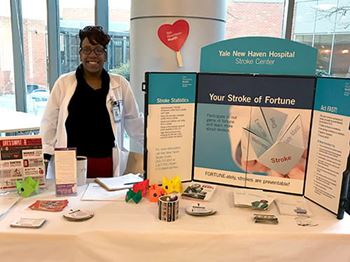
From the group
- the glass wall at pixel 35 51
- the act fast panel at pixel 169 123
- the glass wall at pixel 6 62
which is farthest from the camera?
the glass wall at pixel 6 62

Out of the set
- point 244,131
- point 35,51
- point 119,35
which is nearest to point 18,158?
point 244,131

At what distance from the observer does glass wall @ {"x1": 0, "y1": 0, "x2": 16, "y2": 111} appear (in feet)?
12.7

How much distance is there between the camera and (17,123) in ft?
9.90

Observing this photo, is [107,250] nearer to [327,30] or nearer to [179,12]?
[179,12]

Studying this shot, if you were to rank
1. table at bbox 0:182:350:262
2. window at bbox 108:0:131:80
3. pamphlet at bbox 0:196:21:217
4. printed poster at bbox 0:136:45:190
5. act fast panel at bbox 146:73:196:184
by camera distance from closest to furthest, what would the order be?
table at bbox 0:182:350:262 → pamphlet at bbox 0:196:21:217 → printed poster at bbox 0:136:45:190 → act fast panel at bbox 146:73:196:184 → window at bbox 108:0:131:80

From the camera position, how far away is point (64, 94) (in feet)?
6.44

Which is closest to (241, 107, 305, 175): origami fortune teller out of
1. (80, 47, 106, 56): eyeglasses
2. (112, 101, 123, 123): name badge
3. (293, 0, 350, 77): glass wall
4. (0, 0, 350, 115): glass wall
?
(112, 101, 123, 123): name badge

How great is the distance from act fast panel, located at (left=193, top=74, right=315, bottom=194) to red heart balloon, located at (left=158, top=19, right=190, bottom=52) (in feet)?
2.73

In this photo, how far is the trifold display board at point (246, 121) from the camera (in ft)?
4.64

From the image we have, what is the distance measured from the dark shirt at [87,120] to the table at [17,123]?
109 cm

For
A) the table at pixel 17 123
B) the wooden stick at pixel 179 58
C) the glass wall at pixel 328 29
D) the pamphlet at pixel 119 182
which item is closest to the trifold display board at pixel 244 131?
the pamphlet at pixel 119 182

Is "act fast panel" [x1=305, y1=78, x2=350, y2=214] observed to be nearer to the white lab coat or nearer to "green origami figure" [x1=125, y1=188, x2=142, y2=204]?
"green origami figure" [x1=125, y1=188, x2=142, y2=204]

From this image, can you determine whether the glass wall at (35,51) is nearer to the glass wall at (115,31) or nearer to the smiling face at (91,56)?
the glass wall at (115,31)

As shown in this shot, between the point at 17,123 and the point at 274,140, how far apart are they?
2352 mm
